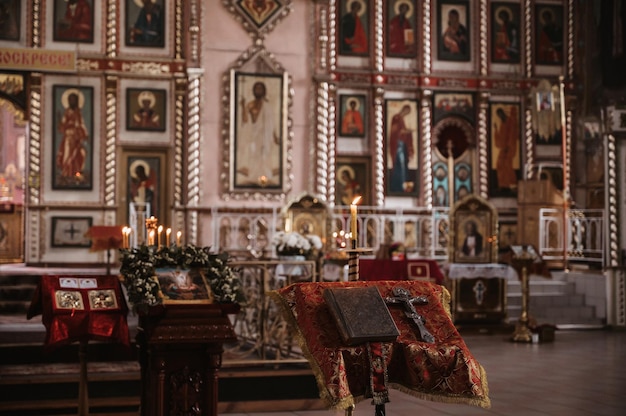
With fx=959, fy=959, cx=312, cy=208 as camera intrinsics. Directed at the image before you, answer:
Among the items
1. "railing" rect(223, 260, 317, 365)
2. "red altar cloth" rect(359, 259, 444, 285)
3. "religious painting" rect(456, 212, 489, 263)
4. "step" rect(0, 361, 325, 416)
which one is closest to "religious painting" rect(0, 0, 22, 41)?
"red altar cloth" rect(359, 259, 444, 285)

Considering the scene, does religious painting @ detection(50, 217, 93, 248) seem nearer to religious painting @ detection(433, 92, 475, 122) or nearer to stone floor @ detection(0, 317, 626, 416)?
stone floor @ detection(0, 317, 626, 416)

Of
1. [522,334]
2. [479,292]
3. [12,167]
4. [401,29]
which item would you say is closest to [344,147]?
[401,29]

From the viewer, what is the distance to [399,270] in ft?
44.5

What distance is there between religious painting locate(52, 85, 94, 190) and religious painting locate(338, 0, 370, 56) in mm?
4799

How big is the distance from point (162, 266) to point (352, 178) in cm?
1159

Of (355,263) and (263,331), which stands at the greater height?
(355,263)

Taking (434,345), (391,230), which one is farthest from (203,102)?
(434,345)

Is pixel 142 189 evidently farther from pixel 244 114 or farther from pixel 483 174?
pixel 483 174

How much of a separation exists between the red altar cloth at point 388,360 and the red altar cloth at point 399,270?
26.2 ft

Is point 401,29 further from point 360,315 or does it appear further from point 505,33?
point 360,315

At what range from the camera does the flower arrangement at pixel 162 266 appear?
605cm

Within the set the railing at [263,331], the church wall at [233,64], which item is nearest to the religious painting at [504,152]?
the church wall at [233,64]

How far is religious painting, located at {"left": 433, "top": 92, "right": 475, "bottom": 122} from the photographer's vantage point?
1823cm

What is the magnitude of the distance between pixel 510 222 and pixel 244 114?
5508 millimetres
